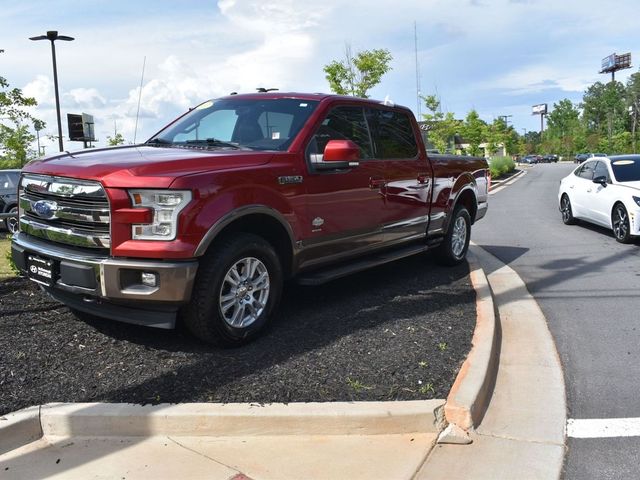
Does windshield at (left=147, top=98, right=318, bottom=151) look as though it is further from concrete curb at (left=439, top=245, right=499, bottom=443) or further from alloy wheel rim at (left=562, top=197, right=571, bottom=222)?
alloy wheel rim at (left=562, top=197, right=571, bottom=222)

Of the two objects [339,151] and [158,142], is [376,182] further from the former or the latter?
[158,142]

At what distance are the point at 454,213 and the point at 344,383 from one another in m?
4.37

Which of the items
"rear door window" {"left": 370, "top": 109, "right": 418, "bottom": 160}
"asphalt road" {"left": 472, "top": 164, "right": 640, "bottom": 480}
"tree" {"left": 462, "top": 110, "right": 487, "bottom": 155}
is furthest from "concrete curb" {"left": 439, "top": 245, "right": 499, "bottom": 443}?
"tree" {"left": 462, "top": 110, "right": 487, "bottom": 155}

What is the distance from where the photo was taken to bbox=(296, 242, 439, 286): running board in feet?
16.4

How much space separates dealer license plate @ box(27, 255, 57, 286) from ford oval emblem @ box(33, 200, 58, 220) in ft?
1.01

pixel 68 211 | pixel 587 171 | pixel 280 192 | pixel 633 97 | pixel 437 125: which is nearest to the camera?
pixel 68 211

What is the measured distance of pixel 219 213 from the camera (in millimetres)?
4012

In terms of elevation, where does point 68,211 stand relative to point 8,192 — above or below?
below

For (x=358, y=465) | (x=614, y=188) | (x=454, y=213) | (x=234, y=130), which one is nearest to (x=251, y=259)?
(x=234, y=130)

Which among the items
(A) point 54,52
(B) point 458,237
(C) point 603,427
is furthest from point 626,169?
(A) point 54,52

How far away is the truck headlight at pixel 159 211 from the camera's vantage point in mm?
3812

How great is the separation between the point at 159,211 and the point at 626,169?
9697mm

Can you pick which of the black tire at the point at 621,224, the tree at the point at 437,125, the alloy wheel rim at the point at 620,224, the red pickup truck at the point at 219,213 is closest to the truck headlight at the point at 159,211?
the red pickup truck at the point at 219,213

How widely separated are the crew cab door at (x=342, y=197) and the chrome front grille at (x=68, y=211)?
159cm
